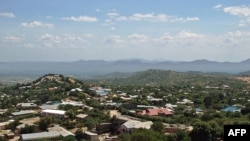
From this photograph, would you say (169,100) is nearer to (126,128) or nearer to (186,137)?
(126,128)

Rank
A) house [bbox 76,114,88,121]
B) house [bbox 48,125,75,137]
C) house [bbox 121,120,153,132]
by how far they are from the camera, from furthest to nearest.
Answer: house [bbox 76,114,88,121]
house [bbox 121,120,153,132]
house [bbox 48,125,75,137]

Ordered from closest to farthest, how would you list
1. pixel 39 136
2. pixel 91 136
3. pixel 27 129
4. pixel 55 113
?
pixel 39 136 < pixel 91 136 < pixel 27 129 < pixel 55 113

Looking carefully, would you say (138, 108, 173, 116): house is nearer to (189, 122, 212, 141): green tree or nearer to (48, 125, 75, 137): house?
(48, 125, 75, 137): house

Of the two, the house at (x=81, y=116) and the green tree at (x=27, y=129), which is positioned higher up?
the house at (x=81, y=116)

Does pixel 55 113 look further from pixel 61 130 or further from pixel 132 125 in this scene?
pixel 132 125

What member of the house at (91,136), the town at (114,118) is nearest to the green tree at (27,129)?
the town at (114,118)

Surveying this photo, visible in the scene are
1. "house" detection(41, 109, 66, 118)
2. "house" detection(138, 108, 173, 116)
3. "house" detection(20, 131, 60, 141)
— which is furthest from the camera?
"house" detection(138, 108, 173, 116)

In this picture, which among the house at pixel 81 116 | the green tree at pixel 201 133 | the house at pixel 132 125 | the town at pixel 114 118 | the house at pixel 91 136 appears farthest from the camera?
the house at pixel 81 116

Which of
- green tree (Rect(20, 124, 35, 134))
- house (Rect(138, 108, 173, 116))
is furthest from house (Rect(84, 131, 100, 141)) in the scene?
house (Rect(138, 108, 173, 116))

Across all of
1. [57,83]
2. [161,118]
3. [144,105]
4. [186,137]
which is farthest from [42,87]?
[186,137]

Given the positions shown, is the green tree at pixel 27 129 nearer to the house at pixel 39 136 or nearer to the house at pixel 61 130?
the house at pixel 61 130

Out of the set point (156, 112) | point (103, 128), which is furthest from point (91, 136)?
point (156, 112)
